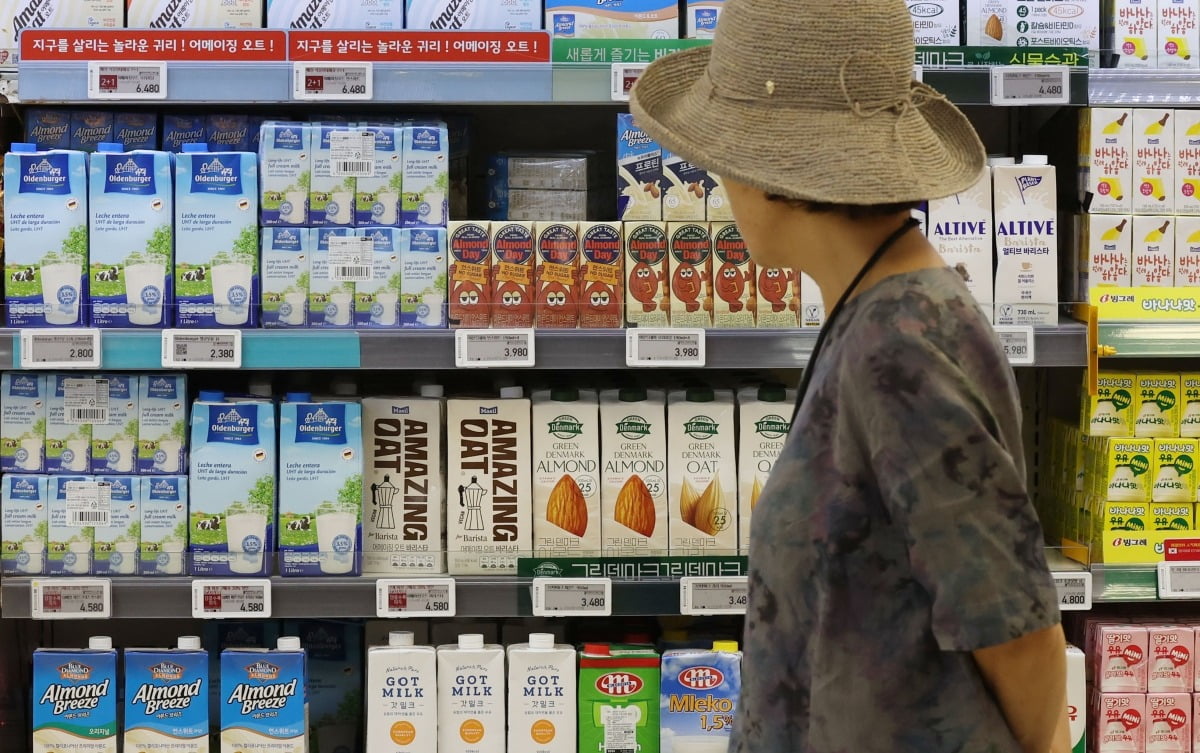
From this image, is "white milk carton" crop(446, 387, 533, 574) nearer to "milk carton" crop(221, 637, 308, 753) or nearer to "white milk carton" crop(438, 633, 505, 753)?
"white milk carton" crop(438, 633, 505, 753)

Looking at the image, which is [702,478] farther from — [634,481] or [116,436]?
[116,436]

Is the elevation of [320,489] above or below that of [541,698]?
above

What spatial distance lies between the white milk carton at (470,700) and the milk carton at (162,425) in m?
0.61

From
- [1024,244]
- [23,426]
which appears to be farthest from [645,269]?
[23,426]

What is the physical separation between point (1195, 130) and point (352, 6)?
1575mm

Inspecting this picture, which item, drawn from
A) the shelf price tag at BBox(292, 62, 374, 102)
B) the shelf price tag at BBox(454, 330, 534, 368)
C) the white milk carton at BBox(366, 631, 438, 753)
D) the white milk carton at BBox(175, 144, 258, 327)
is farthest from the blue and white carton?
the white milk carton at BBox(366, 631, 438, 753)

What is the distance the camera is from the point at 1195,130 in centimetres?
244

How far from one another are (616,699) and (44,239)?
1.32m

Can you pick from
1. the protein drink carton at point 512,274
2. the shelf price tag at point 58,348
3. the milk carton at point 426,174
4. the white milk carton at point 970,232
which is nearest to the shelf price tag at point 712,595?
the protein drink carton at point 512,274

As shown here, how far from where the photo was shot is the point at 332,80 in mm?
2305

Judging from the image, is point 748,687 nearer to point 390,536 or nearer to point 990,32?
point 390,536

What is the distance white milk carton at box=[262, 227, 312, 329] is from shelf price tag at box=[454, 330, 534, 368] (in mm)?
302

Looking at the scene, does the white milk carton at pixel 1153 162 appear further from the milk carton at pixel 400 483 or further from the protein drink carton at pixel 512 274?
the milk carton at pixel 400 483

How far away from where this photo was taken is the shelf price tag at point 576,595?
2.36 metres
